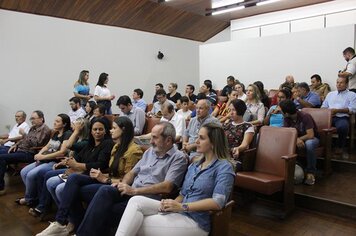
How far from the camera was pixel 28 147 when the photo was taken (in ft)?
11.5

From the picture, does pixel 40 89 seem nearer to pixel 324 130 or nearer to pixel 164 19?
pixel 164 19

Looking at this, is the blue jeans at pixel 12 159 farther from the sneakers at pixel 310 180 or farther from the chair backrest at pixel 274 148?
the sneakers at pixel 310 180

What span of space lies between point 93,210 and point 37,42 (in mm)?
5079

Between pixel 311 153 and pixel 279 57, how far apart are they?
3332mm

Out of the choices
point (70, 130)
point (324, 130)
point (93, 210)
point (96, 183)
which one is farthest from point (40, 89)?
point (324, 130)

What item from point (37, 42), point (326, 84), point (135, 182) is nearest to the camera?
point (135, 182)

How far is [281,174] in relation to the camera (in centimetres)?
269

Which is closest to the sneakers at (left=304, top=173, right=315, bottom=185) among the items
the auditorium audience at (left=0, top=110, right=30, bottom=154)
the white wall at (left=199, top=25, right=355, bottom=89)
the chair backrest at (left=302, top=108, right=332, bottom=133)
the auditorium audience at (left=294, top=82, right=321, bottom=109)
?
the chair backrest at (left=302, top=108, right=332, bottom=133)

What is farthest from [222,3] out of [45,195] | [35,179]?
[45,195]

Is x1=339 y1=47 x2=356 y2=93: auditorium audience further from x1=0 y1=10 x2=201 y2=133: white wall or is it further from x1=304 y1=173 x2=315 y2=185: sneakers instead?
x1=0 y1=10 x2=201 y2=133: white wall

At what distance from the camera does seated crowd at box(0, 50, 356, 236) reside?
166 centimetres

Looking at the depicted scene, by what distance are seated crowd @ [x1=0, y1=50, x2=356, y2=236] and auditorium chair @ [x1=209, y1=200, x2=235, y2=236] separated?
0.04 meters

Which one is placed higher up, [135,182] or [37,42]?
[37,42]

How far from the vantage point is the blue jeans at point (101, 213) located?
1.84 m
